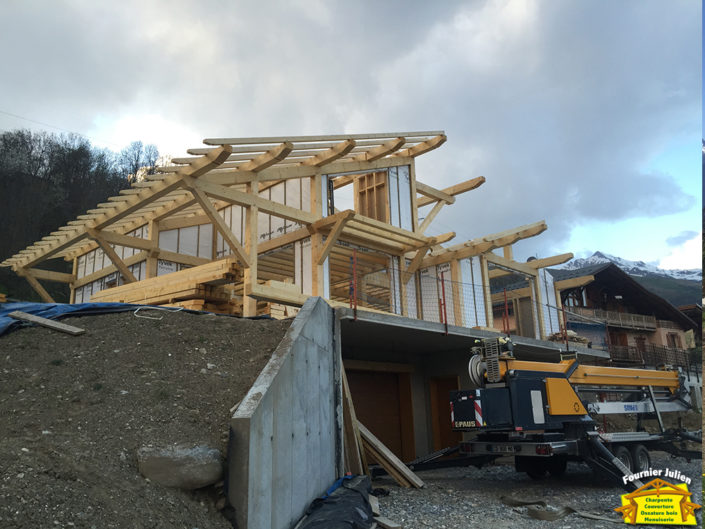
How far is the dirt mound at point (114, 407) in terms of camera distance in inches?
174

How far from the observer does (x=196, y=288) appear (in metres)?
12.2

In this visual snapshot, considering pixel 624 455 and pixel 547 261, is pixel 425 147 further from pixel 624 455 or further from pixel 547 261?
pixel 624 455

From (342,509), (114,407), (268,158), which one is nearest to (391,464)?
(342,509)

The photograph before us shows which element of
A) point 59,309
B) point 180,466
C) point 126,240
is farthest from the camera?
point 126,240

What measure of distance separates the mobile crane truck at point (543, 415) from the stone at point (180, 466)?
535cm

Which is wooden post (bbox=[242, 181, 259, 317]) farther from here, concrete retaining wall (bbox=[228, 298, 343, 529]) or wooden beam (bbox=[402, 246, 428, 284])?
wooden beam (bbox=[402, 246, 428, 284])

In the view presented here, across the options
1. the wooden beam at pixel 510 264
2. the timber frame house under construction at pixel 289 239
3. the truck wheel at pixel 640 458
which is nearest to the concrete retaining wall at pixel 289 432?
the timber frame house under construction at pixel 289 239

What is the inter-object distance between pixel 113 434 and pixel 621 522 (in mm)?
6528

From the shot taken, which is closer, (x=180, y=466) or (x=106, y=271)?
(x=180, y=466)

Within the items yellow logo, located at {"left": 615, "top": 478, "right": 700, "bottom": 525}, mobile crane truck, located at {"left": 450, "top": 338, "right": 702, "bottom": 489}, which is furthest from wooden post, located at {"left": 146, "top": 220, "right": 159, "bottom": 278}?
yellow logo, located at {"left": 615, "top": 478, "right": 700, "bottom": 525}

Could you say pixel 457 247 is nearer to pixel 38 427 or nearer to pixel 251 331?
pixel 251 331

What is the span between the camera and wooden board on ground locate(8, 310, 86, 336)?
27.3 ft

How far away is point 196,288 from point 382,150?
7172 millimetres

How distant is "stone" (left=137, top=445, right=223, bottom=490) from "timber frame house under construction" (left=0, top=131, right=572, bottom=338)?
546 centimetres
